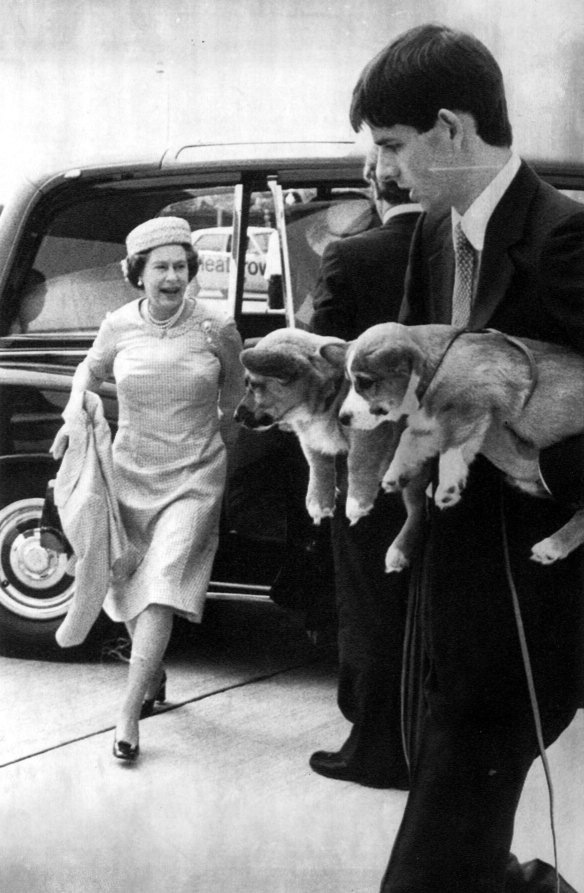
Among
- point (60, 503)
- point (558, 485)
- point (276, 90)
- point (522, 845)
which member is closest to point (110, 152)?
point (276, 90)

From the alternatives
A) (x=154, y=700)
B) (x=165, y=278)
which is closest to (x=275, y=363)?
(x=165, y=278)

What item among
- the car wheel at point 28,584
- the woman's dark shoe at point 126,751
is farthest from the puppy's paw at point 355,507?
the car wheel at point 28,584

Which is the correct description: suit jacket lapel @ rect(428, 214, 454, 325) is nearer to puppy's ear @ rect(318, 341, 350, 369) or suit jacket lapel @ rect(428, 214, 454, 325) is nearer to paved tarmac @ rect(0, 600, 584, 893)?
puppy's ear @ rect(318, 341, 350, 369)

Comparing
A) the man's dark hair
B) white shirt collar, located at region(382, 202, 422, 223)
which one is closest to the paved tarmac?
white shirt collar, located at region(382, 202, 422, 223)

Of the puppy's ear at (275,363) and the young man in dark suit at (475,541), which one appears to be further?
the puppy's ear at (275,363)

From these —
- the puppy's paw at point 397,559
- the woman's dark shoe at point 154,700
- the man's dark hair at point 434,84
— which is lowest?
the woman's dark shoe at point 154,700

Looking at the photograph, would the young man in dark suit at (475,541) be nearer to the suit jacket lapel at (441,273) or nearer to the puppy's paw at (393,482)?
the suit jacket lapel at (441,273)

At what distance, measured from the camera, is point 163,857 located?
10.6 ft

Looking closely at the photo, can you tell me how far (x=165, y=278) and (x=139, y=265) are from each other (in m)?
0.08

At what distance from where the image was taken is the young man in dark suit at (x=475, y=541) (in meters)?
2.32

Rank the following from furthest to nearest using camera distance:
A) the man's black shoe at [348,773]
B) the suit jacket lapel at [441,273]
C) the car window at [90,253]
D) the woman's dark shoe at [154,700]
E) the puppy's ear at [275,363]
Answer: the woman's dark shoe at [154,700], the car window at [90,253], the man's black shoe at [348,773], the puppy's ear at [275,363], the suit jacket lapel at [441,273]

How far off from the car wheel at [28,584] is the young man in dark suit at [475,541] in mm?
2123

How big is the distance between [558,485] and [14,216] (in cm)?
247

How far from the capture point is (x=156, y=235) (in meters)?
3.64
